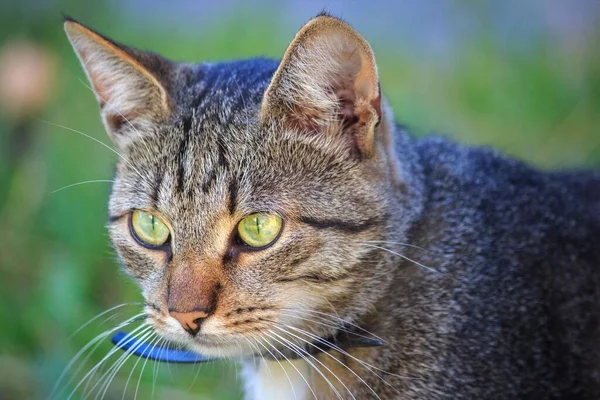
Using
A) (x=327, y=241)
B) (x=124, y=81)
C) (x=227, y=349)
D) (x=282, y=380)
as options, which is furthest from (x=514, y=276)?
(x=124, y=81)

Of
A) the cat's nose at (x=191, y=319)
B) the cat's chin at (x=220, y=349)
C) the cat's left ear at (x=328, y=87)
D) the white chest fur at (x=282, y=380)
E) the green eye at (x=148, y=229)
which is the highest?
the cat's left ear at (x=328, y=87)

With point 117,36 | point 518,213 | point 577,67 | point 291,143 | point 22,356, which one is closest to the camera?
point 291,143

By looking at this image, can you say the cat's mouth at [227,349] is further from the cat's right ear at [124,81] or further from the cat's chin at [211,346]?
the cat's right ear at [124,81]

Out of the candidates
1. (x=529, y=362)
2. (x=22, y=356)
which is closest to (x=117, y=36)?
(x=22, y=356)

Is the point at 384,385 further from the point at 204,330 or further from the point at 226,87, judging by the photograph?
the point at 226,87

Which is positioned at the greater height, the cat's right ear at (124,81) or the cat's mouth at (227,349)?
the cat's right ear at (124,81)

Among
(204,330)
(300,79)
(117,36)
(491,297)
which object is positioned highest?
(117,36)

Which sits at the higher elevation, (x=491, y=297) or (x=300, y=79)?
(x=300, y=79)

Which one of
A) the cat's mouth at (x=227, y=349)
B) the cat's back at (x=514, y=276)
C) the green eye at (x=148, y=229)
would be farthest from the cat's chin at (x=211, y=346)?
the cat's back at (x=514, y=276)
